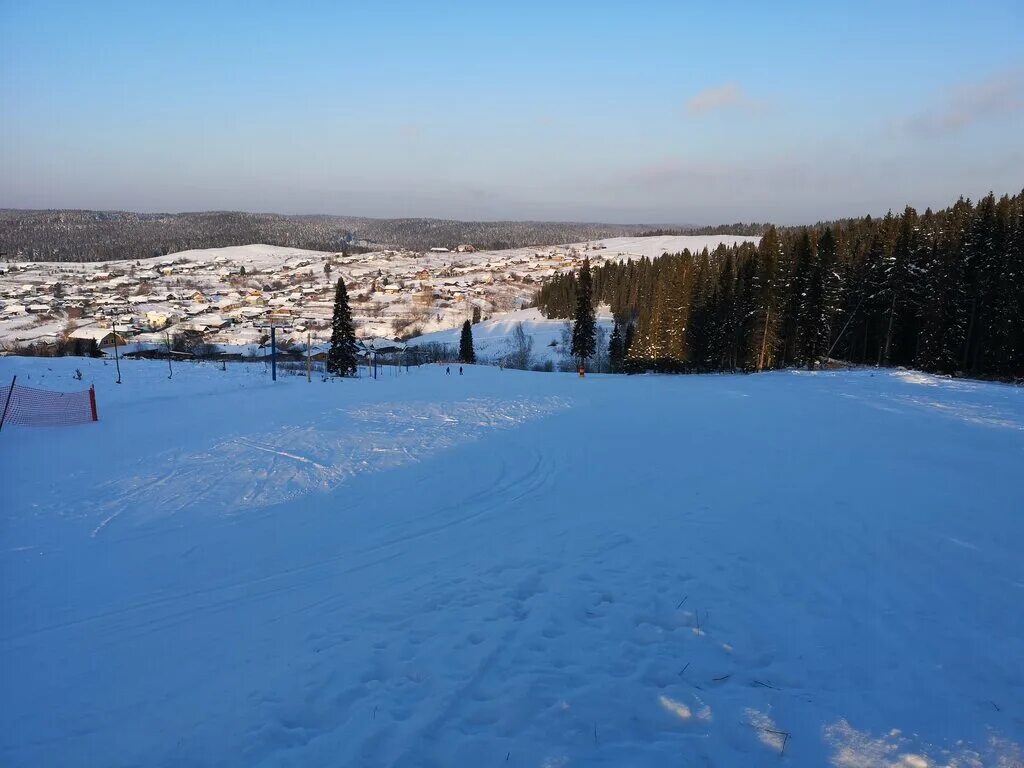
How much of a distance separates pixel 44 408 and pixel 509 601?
17.7 metres

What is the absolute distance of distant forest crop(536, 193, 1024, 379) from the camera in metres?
31.6

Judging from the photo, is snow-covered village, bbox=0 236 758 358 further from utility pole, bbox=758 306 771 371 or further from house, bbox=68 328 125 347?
utility pole, bbox=758 306 771 371

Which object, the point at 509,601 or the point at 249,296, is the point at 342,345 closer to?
the point at 509,601

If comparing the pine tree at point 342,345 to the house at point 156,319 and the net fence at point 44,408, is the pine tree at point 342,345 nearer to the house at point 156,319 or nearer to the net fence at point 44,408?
the net fence at point 44,408

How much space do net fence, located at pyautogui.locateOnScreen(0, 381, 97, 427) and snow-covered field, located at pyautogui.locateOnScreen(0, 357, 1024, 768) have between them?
174 centimetres

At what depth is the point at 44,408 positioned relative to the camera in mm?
16656

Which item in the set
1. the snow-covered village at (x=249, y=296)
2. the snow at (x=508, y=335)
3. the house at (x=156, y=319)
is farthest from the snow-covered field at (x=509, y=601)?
the house at (x=156, y=319)

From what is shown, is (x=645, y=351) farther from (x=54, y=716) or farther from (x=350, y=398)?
(x=54, y=716)

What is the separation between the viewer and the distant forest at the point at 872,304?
31.6m

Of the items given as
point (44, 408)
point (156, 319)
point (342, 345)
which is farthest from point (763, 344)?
point (156, 319)

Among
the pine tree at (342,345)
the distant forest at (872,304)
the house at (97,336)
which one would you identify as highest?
the distant forest at (872,304)

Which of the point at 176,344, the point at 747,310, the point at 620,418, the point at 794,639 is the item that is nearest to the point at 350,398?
the point at 620,418

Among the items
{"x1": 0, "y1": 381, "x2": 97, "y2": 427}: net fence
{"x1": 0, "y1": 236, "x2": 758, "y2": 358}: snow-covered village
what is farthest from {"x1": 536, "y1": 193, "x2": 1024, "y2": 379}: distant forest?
{"x1": 0, "y1": 236, "x2": 758, "y2": 358}: snow-covered village

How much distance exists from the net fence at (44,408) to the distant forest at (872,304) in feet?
116
